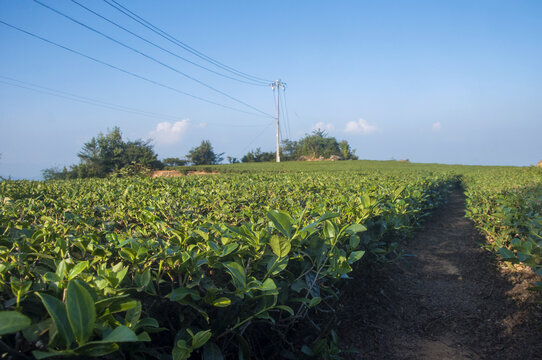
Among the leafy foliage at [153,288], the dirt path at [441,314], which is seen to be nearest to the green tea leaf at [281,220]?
the leafy foliage at [153,288]

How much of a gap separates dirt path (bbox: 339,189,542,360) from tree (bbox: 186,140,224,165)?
47.3 meters

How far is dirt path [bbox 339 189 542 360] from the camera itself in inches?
101

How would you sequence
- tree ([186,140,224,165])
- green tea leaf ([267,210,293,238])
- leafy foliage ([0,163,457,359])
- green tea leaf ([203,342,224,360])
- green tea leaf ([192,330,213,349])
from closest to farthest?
leafy foliage ([0,163,457,359]) < green tea leaf ([192,330,213,349]) < green tea leaf ([203,342,224,360]) < green tea leaf ([267,210,293,238]) < tree ([186,140,224,165])

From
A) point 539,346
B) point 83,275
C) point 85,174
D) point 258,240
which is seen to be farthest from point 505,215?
point 85,174

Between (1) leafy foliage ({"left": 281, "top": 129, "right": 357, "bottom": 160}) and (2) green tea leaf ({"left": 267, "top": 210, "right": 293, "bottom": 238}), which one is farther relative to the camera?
(1) leafy foliage ({"left": 281, "top": 129, "right": 357, "bottom": 160})

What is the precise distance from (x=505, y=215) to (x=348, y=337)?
2.51 m

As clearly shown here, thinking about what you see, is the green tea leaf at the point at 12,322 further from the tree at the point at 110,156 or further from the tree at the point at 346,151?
the tree at the point at 346,151

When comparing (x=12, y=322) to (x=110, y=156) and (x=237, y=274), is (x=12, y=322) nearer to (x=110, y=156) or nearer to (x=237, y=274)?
(x=237, y=274)

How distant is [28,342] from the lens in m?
0.84

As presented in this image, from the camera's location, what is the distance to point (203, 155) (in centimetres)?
5041

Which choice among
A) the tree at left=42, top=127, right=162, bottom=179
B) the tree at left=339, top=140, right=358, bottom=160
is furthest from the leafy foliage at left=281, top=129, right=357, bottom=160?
the tree at left=42, top=127, right=162, bottom=179

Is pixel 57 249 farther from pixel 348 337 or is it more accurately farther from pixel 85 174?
pixel 85 174

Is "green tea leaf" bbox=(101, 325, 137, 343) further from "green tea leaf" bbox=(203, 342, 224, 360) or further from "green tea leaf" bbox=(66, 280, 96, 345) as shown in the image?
"green tea leaf" bbox=(203, 342, 224, 360)

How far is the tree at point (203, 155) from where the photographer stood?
5019cm
